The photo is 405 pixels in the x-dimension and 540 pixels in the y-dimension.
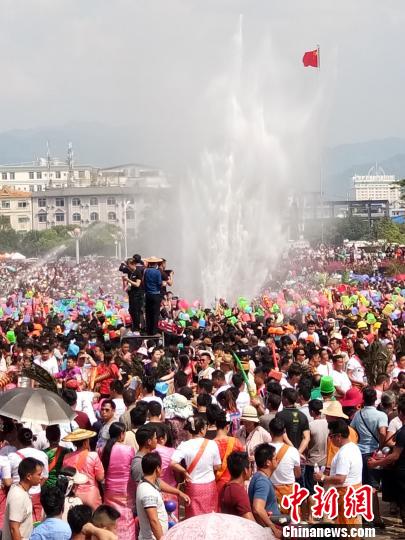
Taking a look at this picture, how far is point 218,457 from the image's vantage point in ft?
29.7

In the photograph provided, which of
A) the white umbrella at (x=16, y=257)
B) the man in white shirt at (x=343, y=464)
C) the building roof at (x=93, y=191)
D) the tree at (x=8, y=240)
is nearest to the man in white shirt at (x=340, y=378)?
the man in white shirt at (x=343, y=464)

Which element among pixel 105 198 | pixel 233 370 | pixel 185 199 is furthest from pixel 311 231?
pixel 233 370

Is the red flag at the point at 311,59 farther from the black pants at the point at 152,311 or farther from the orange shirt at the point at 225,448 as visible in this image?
the orange shirt at the point at 225,448

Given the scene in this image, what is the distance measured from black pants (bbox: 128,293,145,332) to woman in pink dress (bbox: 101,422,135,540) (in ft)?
37.4

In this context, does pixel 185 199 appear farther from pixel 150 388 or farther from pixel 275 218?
pixel 150 388

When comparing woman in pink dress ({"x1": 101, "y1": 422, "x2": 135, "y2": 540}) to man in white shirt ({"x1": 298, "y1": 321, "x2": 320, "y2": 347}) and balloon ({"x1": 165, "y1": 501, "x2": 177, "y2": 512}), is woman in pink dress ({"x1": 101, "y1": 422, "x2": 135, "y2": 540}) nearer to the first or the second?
balloon ({"x1": 165, "y1": 501, "x2": 177, "y2": 512})

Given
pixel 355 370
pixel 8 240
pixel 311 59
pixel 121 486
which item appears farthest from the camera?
pixel 8 240

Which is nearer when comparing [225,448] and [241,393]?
[225,448]

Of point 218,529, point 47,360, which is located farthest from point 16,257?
point 218,529

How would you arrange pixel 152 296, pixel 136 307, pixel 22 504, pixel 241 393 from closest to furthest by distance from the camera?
pixel 22 504
pixel 241 393
pixel 152 296
pixel 136 307

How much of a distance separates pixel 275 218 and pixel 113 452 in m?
33.6

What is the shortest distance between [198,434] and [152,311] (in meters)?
10.3

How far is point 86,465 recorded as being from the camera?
898cm

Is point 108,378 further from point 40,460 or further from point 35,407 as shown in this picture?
point 40,460
